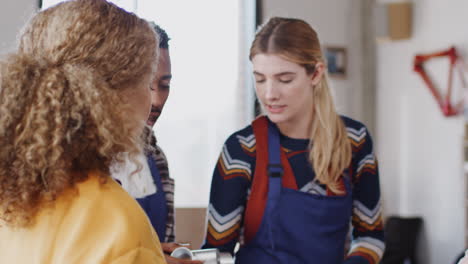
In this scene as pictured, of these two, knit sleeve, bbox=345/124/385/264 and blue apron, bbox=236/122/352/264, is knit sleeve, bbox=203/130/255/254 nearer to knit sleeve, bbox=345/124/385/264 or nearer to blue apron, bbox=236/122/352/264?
blue apron, bbox=236/122/352/264

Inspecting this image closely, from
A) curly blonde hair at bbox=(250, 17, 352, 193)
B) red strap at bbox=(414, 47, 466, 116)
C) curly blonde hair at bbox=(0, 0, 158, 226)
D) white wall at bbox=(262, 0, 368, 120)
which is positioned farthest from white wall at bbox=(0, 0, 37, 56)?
red strap at bbox=(414, 47, 466, 116)

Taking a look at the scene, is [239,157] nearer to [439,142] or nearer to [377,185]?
[377,185]


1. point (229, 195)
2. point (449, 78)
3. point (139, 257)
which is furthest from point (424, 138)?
point (139, 257)

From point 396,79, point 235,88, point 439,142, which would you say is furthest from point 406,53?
point 235,88

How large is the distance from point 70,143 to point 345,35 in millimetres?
4586

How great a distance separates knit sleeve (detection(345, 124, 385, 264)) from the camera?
5.82ft

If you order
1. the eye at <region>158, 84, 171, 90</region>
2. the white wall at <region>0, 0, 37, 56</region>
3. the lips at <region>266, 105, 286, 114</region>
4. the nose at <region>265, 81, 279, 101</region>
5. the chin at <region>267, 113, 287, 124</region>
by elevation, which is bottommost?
the chin at <region>267, 113, 287, 124</region>

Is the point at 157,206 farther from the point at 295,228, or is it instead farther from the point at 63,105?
the point at 63,105

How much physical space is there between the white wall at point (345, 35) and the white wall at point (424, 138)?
0.21 m

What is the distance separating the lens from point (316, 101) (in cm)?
182

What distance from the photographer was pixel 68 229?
0.85 metres

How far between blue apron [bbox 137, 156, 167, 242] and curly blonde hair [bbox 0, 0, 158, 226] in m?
0.50

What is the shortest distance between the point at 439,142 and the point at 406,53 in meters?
0.83

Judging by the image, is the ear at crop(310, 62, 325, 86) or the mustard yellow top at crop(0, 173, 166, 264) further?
the ear at crop(310, 62, 325, 86)
